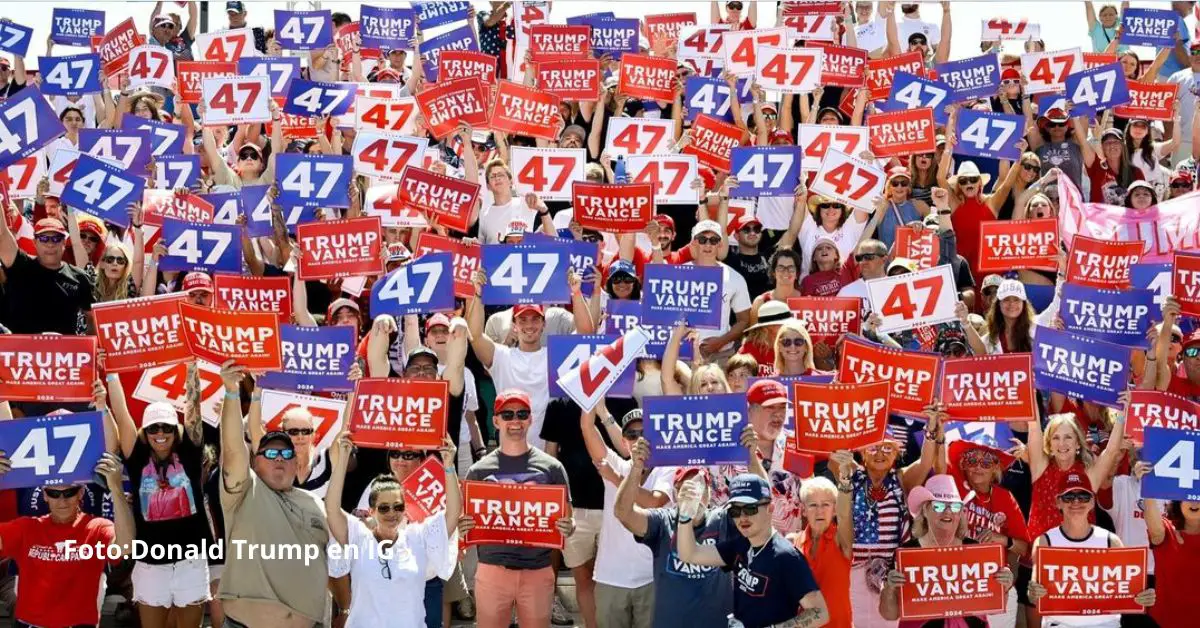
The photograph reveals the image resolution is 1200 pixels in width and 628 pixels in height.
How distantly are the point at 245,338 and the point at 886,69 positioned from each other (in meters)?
10.1

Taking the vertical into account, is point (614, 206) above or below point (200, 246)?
above

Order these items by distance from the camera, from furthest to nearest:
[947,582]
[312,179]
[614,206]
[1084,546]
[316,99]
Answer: [316,99], [312,179], [614,206], [1084,546], [947,582]

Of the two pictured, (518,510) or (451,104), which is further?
(451,104)

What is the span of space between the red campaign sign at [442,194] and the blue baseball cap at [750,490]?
588 centimetres

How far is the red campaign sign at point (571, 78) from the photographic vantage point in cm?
1800

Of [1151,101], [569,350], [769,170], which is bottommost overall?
[569,350]

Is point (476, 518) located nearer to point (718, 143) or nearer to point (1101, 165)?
point (718, 143)

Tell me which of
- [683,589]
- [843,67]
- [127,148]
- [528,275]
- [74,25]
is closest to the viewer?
[683,589]

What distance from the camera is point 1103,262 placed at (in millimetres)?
13977

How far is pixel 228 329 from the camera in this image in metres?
11.2

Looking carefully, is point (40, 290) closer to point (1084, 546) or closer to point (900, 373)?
point (900, 373)

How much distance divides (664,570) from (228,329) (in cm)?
325

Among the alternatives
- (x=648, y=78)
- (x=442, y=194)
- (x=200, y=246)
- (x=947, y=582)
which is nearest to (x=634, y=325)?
(x=442, y=194)

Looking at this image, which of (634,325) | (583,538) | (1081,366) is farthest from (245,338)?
(1081,366)
